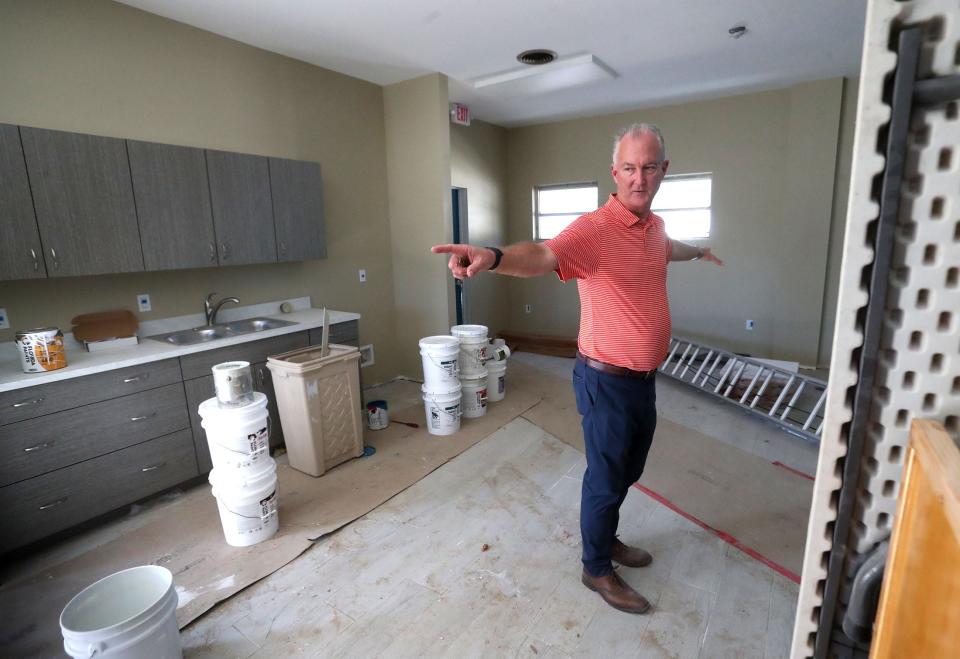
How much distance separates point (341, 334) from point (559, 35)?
2729 mm

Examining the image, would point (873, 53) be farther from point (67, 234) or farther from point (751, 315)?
point (751, 315)

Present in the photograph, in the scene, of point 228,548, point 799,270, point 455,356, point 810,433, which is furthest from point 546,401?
point 799,270

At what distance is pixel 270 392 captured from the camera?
3.40 m

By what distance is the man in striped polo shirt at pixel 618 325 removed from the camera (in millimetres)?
1709

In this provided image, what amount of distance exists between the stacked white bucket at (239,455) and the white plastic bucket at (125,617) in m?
0.58

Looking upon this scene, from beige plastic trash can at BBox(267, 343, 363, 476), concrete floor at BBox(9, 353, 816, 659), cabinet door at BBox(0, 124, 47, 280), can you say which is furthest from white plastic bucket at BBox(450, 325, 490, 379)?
cabinet door at BBox(0, 124, 47, 280)

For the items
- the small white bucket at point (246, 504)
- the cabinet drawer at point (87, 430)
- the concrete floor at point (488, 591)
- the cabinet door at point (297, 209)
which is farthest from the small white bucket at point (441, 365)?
the cabinet drawer at point (87, 430)

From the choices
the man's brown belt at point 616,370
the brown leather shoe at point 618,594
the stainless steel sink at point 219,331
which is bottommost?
the brown leather shoe at point 618,594

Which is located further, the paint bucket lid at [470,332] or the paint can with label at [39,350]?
the paint bucket lid at [470,332]

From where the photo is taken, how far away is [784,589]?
2.13 m

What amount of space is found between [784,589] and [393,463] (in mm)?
2234

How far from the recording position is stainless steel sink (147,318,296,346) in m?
3.30

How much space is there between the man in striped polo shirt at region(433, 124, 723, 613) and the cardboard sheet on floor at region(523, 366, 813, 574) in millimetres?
828

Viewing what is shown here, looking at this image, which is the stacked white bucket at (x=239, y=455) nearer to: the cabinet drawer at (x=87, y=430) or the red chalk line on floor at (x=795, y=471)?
the cabinet drawer at (x=87, y=430)
